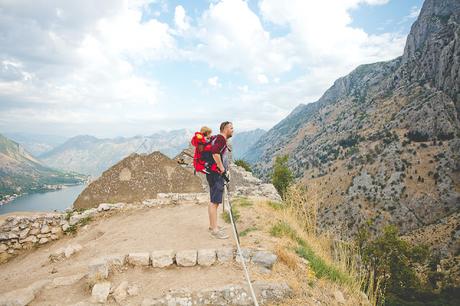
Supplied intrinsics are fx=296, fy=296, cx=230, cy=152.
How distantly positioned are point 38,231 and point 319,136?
158297 mm

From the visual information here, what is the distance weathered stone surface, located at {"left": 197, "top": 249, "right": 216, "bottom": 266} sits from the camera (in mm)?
5842

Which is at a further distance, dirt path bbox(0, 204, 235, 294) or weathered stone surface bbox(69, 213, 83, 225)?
weathered stone surface bbox(69, 213, 83, 225)

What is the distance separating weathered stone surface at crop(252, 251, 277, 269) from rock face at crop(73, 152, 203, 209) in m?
10.2

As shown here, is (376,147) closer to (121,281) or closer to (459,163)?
(459,163)

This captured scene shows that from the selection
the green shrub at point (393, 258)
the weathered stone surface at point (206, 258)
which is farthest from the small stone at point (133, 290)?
the green shrub at point (393, 258)

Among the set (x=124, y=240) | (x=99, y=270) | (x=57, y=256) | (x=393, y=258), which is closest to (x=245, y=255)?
(x=99, y=270)

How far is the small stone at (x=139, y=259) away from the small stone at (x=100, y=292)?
880 mm

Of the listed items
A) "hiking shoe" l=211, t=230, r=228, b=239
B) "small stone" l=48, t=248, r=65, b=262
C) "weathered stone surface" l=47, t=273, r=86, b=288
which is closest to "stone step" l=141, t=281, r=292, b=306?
"weathered stone surface" l=47, t=273, r=86, b=288

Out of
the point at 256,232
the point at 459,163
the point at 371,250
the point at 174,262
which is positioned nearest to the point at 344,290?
the point at 256,232

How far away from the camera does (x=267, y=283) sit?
4926mm

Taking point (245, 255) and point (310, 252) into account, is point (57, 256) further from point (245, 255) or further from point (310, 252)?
point (310, 252)

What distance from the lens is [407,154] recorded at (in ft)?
287

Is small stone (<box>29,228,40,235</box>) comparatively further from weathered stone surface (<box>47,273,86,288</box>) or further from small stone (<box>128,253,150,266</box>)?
small stone (<box>128,253,150,266</box>)

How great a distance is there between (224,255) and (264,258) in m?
0.83
